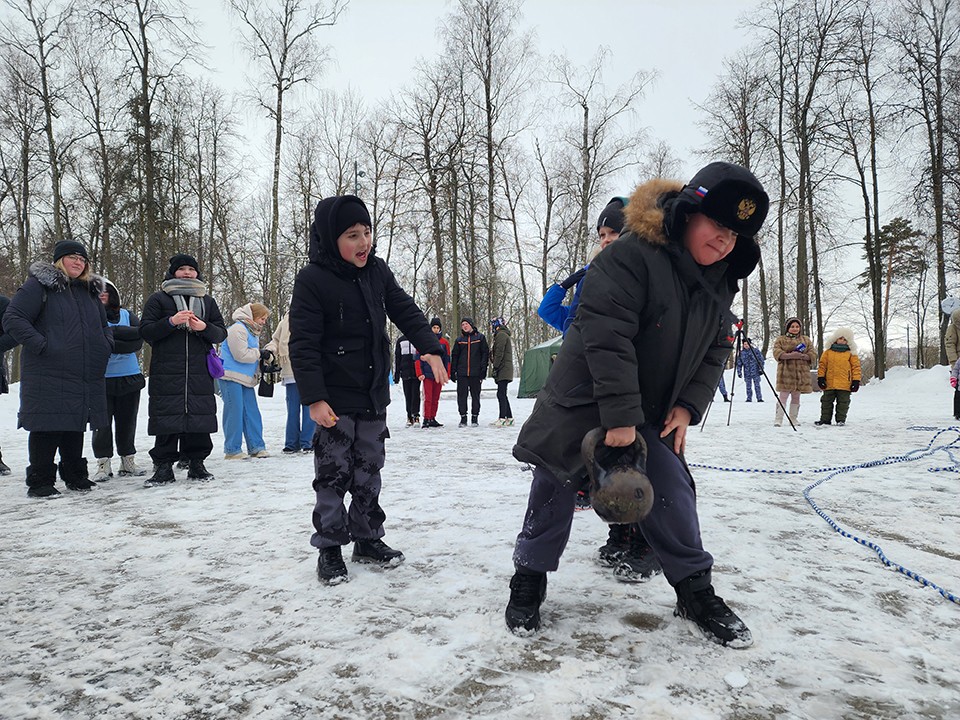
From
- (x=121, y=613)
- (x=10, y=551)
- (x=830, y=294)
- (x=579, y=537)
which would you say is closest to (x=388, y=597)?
(x=121, y=613)

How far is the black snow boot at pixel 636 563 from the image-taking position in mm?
2787

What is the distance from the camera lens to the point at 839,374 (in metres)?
9.80

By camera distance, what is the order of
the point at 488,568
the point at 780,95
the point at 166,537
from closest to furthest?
the point at 488,568 < the point at 166,537 < the point at 780,95

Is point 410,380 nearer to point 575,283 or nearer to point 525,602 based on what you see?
point 575,283

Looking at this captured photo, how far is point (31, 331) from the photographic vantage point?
4.44 meters

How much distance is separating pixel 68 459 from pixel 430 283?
2770 cm

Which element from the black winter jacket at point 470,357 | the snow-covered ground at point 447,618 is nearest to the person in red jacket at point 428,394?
the black winter jacket at point 470,357

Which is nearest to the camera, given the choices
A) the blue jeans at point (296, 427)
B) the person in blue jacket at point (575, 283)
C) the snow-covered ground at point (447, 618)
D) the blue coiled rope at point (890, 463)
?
the snow-covered ground at point (447, 618)

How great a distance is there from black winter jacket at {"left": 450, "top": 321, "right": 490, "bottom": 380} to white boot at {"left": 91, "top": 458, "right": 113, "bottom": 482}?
19.7ft

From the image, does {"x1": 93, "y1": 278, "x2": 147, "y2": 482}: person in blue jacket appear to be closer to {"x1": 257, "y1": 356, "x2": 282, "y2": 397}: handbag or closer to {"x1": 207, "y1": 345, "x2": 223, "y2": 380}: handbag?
{"x1": 207, "y1": 345, "x2": 223, "y2": 380}: handbag

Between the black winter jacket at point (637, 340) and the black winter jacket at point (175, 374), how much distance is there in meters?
3.91

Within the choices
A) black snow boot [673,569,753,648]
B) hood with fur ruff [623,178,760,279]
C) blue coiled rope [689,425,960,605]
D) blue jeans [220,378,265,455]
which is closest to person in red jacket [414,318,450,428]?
blue jeans [220,378,265,455]

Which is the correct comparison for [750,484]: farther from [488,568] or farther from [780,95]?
[780,95]

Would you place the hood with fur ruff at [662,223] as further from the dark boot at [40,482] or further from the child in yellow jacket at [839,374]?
the child in yellow jacket at [839,374]
